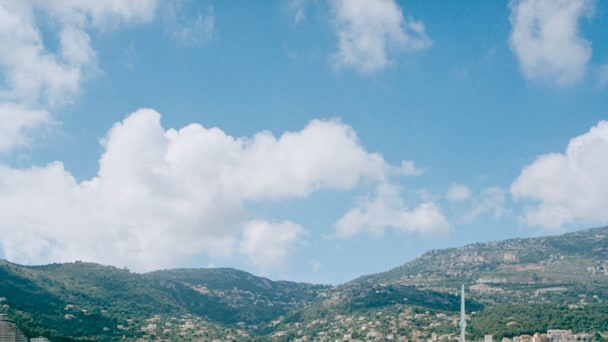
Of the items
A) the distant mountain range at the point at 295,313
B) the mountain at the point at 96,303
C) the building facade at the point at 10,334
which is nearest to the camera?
the building facade at the point at 10,334

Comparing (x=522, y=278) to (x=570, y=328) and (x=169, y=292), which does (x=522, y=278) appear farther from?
(x=169, y=292)

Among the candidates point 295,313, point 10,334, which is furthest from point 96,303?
point 10,334

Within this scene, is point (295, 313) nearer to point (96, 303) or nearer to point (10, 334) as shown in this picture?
point (96, 303)

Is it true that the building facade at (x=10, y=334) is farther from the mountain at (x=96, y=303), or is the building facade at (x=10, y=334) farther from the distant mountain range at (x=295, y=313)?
the distant mountain range at (x=295, y=313)

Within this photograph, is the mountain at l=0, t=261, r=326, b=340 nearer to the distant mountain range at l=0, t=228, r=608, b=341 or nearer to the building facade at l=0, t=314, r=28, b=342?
Answer: the distant mountain range at l=0, t=228, r=608, b=341

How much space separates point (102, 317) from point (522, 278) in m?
129

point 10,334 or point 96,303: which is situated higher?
point 96,303

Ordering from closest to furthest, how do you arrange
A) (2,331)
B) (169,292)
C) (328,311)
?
(2,331) < (328,311) < (169,292)

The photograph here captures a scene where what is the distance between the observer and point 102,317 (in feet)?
423

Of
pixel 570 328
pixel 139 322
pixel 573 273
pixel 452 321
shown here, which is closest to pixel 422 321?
pixel 452 321

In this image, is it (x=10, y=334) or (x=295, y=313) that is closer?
(x=10, y=334)

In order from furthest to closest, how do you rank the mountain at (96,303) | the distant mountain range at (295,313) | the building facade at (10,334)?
the distant mountain range at (295,313), the mountain at (96,303), the building facade at (10,334)

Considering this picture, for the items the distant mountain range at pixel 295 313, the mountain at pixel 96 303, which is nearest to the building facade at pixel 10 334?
the mountain at pixel 96 303

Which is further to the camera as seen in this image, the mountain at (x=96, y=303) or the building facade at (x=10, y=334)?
the mountain at (x=96, y=303)
